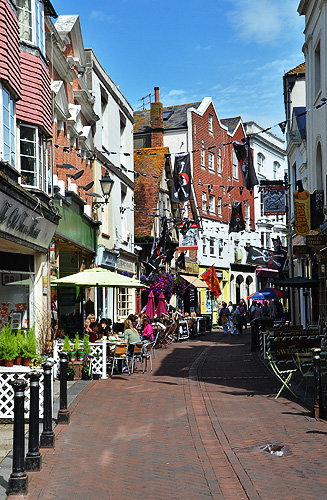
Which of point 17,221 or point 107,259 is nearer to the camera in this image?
point 17,221

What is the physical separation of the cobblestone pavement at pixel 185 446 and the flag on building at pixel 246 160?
8.00 m

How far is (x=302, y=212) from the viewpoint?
2061 centimetres

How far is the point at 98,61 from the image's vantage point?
27.3 m

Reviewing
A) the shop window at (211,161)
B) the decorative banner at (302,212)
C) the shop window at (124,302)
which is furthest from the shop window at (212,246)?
the decorative banner at (302,212)

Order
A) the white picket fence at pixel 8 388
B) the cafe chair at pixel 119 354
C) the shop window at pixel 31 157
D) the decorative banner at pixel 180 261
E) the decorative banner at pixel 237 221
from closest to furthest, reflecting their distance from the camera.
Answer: the white picket fence at pixel 8 388 → the shop window at pixel 31 157 → the cafe chair at pixel 119 354 → the decorative banner at pixel 237 221 → the decorative banner at pixel 180 261

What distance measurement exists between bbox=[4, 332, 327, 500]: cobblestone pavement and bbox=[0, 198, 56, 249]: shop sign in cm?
370

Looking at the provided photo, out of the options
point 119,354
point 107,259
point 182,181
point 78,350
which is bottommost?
point 119,354

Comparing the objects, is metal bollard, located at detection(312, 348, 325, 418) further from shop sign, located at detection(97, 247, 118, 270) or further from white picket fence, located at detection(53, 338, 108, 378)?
shop sign, located at detection(97, 247, 118, 270)

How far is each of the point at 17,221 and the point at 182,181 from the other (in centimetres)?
1326

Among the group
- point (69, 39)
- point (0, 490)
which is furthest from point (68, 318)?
point (0, 490)

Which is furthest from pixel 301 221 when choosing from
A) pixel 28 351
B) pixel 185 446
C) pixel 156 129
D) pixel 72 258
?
pixel 156 129

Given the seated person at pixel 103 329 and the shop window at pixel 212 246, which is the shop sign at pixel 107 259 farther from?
the shop window at pixel 212 246

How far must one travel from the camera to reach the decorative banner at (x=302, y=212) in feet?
67.3

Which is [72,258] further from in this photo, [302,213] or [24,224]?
[24,224]
